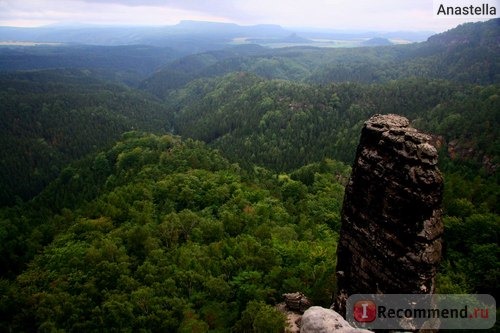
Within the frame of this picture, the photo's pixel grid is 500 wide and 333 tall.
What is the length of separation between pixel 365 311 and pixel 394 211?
9.17 m

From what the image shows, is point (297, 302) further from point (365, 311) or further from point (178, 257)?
point (178, 257)

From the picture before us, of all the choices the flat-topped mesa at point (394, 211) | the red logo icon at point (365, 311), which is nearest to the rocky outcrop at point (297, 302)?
the flat-topped mesa at point (394, 211)

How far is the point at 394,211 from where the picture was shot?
29859 mm

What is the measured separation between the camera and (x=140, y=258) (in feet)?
218

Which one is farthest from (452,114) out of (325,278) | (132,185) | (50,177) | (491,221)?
(50,177)

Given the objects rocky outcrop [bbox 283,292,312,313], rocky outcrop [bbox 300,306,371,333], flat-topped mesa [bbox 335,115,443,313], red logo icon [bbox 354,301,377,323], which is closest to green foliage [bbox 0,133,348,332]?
rocky outcrop [bbox 283,292,312,313]

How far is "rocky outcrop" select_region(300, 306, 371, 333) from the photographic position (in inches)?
1153

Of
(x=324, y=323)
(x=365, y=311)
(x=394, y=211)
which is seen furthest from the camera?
(x=365, y=311)

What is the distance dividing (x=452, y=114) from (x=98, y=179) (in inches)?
5639

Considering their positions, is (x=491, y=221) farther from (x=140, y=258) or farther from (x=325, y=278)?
(x=140, y=258)

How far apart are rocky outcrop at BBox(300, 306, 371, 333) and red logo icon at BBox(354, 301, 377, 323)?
81.3 inches

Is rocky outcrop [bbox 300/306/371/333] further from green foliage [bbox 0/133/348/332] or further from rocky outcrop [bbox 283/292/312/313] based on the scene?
rocky outcrop [bbox 283/292/312/313]

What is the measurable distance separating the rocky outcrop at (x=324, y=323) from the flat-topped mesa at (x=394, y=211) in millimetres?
3886

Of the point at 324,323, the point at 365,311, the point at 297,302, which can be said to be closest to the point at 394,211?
the point at 365,311
